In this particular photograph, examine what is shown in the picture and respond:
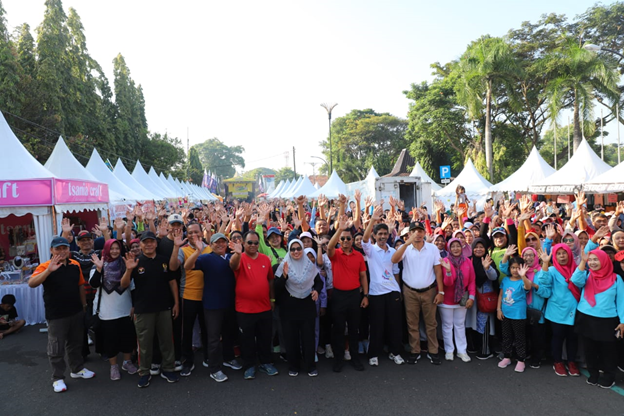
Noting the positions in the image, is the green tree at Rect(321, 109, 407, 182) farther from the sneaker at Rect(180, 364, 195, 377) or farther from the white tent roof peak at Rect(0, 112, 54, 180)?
the sneaker at Rect(180, 364, 195, 377)

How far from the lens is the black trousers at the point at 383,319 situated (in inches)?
188

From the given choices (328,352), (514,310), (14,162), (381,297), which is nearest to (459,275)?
(514,310)

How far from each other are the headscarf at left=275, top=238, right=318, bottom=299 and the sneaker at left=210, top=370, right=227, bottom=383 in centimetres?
121

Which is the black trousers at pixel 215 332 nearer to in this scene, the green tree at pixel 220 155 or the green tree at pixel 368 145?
the green tree at pixel 368 145

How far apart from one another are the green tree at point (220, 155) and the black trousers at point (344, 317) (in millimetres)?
125466

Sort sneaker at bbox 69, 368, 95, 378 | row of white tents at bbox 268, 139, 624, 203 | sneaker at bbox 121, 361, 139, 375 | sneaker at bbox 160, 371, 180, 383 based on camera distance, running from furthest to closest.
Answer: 1. row of white tents at bbox 268, 139, 624, 203
2. sneaker at bbox 121, 361, 139, 375
3. sneaker at bbox 69, 368, 95, 378
4. sneaker at bbox 160, 371, 180, 383

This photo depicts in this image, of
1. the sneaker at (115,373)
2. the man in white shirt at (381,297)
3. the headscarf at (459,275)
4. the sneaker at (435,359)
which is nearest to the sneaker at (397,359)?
the man in white shirt at (381,297)

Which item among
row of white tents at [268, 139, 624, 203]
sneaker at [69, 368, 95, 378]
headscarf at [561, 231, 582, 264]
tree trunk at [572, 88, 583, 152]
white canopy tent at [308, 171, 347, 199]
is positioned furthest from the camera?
white canopy tent at [308, 171, 347, 199]

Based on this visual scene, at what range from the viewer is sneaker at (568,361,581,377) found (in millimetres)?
4281

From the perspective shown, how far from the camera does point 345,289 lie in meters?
4.58

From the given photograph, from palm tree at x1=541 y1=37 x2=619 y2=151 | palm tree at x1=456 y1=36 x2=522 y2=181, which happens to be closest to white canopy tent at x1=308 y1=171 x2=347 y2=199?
palm tree at x1=456 y1=36 x2=522 y2=181

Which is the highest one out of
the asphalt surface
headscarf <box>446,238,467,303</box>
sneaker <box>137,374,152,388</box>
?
headscarf <box>446,238,467,303</box>

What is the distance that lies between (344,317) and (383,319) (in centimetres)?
53

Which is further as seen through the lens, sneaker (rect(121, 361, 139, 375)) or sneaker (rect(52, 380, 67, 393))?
sneaker (rect(121, 361, 139, 375))
